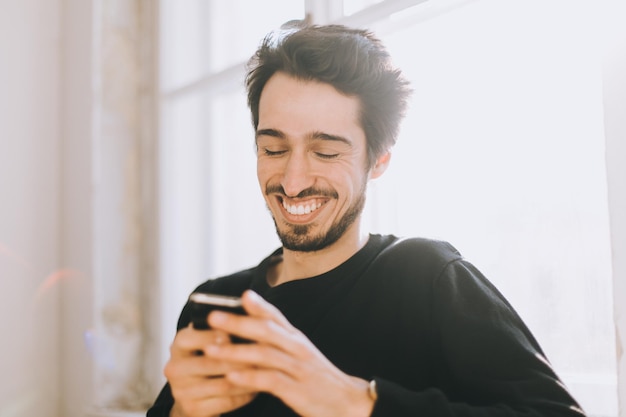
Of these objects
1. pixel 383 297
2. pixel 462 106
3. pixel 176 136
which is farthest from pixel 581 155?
pixel 176 136

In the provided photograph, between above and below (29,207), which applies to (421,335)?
below

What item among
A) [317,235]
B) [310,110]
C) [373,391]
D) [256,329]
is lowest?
[373,391]

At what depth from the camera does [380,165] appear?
1.47 m

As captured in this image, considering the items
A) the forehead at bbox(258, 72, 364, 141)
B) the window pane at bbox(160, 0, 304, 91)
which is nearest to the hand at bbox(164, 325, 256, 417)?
the forehead at bbox(258, 72, 364, 141)

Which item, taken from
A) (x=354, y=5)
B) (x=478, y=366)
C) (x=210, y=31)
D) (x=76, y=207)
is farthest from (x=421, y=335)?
(x=76, y=207)

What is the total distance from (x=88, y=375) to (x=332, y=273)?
5.68ft

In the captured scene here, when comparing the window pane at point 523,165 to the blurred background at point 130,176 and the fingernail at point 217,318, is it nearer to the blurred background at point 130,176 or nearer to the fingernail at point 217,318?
the blurred background at point 130,176

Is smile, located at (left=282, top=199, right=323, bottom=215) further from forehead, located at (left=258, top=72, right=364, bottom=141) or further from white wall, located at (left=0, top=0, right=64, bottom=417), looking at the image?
white wall, located at (left=0, top=0, right=64, bottom=417)

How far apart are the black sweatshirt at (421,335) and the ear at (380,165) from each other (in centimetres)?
14

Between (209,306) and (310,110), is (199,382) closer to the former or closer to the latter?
(209,306)

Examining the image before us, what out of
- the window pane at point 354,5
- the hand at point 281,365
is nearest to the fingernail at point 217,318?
the hand at point 281,365

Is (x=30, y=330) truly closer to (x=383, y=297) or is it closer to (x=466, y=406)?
(x=383, y=297)

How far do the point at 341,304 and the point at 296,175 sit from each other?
0.88ft

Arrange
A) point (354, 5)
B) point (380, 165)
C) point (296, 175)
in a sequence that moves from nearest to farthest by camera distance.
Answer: point (296, 175)
point (380, 165)
point (354, 5)
